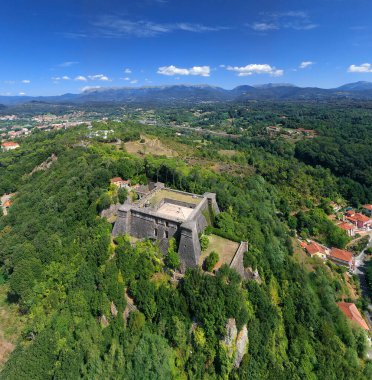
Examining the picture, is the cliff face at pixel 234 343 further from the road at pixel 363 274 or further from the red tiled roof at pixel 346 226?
the red tiled roof at pixel 346 226

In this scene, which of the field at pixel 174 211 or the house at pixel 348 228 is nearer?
the field at pixel 174 211

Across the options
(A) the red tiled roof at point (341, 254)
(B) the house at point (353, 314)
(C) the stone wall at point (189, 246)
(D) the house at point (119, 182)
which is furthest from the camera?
(A) the red tiled roof at point (341, 254)

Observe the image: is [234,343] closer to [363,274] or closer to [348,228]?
[363,274]

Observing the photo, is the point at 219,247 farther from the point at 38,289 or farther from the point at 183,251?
the point at 38,289

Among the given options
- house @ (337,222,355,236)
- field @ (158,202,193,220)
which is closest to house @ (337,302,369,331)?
house @ (337,222,355,236)

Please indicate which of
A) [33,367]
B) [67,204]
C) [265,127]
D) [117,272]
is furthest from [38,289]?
[265,127]

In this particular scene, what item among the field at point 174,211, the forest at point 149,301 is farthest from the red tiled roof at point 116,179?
the field at point 174,211

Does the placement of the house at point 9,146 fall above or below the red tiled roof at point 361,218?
above
